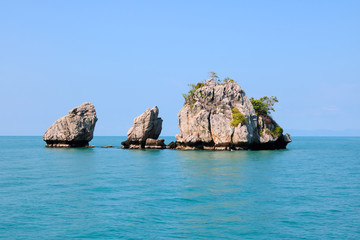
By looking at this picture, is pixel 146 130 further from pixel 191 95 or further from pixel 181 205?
pixel 181 205

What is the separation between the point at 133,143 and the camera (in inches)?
3885

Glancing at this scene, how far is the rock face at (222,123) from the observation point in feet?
270

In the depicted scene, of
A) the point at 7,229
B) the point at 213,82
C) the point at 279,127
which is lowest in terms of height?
the point at 7,229

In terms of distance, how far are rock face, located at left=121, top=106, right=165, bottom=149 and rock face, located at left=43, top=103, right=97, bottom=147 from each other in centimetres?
1348

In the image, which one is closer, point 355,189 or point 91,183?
point 355,189

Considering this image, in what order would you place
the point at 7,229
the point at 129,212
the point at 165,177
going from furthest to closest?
the point at 165,177
the point at 129,212
the point at 7,229

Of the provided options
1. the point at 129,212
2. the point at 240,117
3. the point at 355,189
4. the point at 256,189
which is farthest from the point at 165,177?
the point at 240,117

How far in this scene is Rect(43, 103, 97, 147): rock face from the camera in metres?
99.6

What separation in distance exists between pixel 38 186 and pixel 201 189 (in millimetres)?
16894

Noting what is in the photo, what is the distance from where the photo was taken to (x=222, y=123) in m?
83.0

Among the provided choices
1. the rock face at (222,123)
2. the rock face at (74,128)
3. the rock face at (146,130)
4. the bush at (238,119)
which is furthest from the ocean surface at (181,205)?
the rock face at (74,128)

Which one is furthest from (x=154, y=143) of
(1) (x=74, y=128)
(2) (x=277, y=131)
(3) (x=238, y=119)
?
(2) (x=277, y=131)

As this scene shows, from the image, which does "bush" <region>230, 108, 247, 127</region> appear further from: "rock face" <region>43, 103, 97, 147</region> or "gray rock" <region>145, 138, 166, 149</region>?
"rock face" <region>43, 103, 97, 147</region>

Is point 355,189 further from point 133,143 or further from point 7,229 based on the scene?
point 133,143
